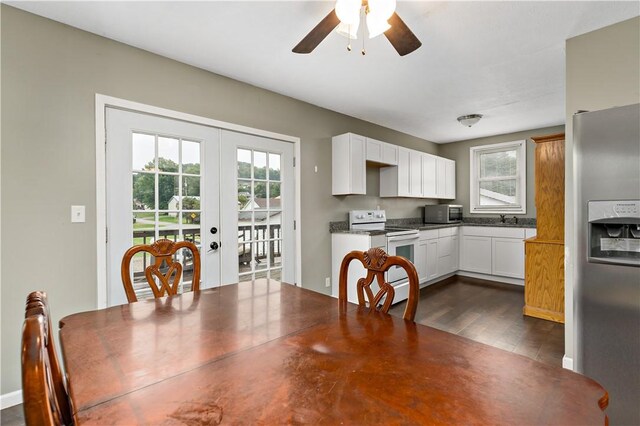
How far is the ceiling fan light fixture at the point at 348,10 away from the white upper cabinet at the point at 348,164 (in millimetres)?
2394

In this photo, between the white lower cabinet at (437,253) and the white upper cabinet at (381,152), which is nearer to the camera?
the white upper cabinet at (381,152)

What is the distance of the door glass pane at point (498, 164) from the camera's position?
5.42 meters

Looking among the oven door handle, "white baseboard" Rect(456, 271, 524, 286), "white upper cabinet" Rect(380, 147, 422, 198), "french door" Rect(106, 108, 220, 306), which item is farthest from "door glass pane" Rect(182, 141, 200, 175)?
"white baseboard" Rect(456, 271, 524, 286)

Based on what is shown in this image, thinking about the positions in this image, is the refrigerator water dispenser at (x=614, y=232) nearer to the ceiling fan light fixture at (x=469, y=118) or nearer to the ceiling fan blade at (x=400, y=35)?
the ceiling fan blade at (x=400, y=35)

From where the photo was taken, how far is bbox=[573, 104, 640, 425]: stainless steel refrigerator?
5.08ft

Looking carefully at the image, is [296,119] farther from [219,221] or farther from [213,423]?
[213,423]

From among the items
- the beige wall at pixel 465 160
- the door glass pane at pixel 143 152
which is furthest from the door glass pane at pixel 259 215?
the beige wall at pixel 465 160

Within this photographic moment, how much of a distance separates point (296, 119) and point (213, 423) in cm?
337

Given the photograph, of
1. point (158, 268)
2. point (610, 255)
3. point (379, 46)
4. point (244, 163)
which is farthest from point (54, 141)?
point (610, 255)

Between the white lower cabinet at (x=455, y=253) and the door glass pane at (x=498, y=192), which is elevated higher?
the door glass pane at (x=498, y=192)

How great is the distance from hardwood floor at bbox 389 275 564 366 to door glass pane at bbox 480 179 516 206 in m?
1.52

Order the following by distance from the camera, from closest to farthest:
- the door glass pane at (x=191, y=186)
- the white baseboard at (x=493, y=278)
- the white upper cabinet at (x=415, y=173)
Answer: the door glass pane at (x=191, y=186), the white baseboard at (x=493, y=278), the white upper cabinet at (x=415, y=173)

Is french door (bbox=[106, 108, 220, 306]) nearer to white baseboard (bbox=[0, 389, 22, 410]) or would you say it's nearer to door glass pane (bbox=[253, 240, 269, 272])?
door glass pane (bbox=[253, 240, 269, 272])

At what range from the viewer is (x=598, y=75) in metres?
2.26
